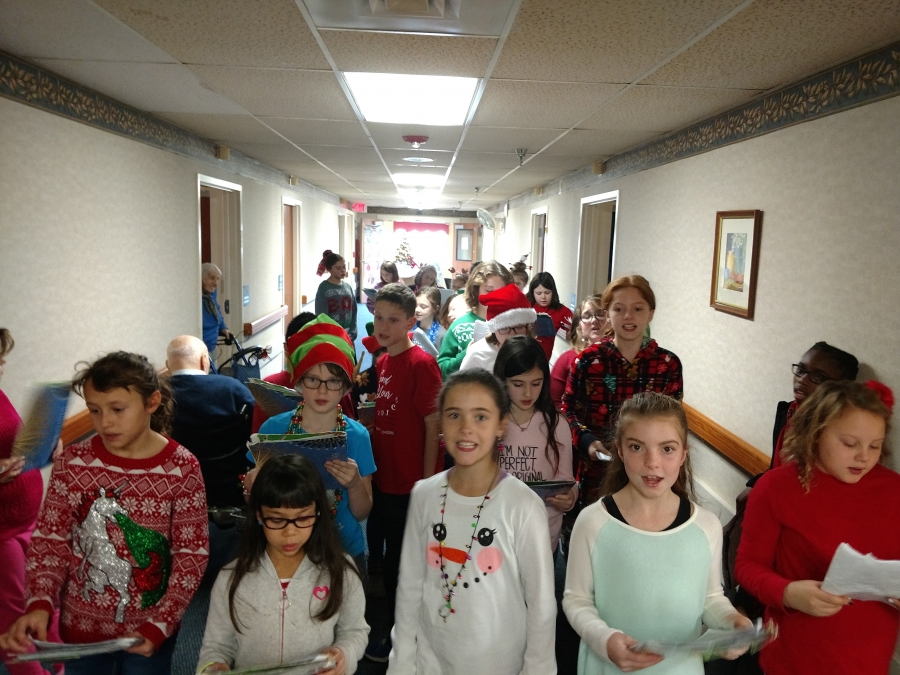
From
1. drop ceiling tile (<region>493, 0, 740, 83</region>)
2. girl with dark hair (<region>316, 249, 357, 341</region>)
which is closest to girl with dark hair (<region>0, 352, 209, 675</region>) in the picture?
drop ceiling tile (<region>493, 0, 740, 83</region>)

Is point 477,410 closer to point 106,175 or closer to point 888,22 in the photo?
point 888,22

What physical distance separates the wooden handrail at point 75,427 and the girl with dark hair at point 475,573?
240 cm

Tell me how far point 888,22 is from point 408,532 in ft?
6.88

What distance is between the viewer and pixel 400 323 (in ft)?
8.58

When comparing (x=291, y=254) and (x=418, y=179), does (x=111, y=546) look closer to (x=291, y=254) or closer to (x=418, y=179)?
(x=418, y=179)

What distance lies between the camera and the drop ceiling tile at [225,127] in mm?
4297

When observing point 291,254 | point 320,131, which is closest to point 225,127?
point 320,131

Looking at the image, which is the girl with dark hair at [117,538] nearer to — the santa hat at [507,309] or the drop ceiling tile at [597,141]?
the santa hat at [507,309]

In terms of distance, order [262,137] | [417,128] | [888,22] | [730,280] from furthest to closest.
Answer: [262,137]
[417,128]
[730,280]
[888,22]

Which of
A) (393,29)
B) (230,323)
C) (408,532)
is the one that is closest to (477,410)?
(408,532)

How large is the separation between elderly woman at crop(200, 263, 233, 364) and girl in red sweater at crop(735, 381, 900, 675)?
468cm

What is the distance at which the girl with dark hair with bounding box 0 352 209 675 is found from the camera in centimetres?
162

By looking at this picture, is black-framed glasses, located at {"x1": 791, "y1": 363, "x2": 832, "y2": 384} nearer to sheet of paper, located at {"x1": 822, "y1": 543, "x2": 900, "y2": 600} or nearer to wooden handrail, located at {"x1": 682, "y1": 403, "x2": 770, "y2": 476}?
wooden handrail, located at {"x1": 682, "y1": 403, "x2": 770, "y2": 476}

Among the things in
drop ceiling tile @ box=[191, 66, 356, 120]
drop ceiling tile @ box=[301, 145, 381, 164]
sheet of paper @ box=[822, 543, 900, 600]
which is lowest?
sheet of paper @ box=[822, 543, 900, 600]
